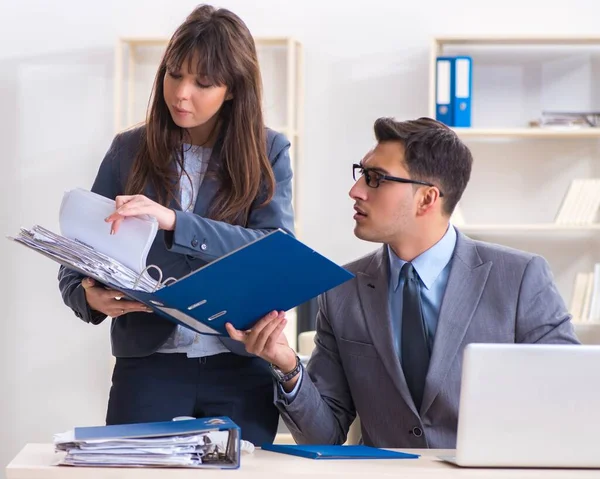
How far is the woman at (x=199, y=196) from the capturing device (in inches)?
72.1

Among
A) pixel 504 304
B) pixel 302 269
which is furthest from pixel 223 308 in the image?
pixel 504 304

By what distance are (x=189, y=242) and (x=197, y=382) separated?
30 cm

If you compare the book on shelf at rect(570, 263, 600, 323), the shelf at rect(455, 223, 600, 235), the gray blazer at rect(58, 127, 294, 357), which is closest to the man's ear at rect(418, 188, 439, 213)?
the gray blazer at rect(58, 127, 294, 357)

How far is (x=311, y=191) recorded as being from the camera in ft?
14.8

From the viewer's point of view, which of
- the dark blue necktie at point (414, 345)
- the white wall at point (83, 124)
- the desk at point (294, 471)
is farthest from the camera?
the white wall at point (83, 124)

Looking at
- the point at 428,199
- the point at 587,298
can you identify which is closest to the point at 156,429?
the point at 428,199

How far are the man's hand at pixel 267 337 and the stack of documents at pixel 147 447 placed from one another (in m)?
0.29

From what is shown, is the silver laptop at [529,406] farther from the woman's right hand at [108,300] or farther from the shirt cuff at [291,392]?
the woman's right hand at [108,300]

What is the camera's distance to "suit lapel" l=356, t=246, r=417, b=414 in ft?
6.28

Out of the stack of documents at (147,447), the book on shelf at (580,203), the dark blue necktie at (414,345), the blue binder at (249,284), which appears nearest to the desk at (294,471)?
the stack of documents at (147,447)

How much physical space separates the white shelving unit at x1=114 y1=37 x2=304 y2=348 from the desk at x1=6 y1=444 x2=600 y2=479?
9.69 ft

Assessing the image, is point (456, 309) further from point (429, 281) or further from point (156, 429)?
point (156, 429)

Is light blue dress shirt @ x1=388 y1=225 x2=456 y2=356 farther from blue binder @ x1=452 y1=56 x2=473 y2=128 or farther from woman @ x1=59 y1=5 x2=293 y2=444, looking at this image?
blue binder @ x1=452 y1=56 x2=473 y2=128

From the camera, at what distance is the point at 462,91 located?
13.6 feet
